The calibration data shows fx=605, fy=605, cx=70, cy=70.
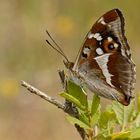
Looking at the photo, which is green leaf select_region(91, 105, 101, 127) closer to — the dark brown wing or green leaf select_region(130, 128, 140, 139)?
green leaf select_region(130, 128, 140, 139)

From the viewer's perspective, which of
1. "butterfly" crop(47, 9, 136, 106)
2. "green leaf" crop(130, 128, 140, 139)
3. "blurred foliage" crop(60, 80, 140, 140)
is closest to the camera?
"green leaf" crop(130, 128, 140, 139)

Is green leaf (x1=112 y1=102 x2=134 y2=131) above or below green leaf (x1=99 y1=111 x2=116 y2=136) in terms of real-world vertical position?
below

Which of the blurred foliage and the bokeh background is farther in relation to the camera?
the bokeh background

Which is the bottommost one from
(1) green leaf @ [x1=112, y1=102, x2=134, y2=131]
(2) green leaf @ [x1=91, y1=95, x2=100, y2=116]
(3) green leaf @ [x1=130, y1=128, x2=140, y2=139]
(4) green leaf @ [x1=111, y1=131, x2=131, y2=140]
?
(1) green leaf @ [x1=112, y1=102, x2=134, y2=131]

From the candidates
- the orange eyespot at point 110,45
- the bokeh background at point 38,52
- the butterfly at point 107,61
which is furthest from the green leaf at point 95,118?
the bokeh background at point 38,52

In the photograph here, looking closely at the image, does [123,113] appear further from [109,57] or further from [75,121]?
[109,57]

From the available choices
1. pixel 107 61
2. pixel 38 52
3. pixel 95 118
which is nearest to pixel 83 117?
pixel 95 118

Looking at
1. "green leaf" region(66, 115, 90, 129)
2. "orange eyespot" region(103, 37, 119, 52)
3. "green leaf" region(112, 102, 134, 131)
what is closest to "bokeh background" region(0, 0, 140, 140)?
"orange eyespot" region(103, 37, 119, 52)
